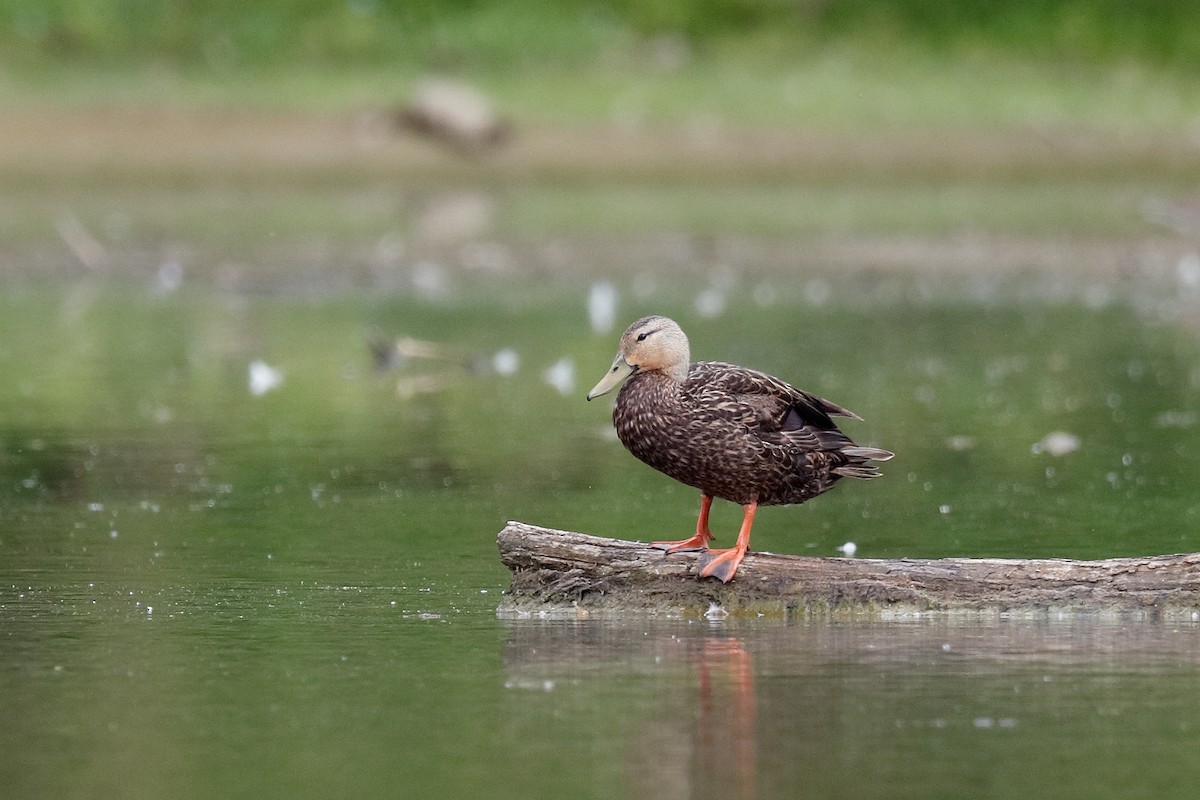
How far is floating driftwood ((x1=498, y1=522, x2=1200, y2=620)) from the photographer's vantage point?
797 cm

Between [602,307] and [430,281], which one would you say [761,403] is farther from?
[430,281]

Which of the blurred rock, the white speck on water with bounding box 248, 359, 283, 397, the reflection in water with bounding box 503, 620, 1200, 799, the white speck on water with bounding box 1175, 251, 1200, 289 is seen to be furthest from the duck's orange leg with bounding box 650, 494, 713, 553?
the blurred rock

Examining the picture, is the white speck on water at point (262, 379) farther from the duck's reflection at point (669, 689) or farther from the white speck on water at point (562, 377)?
the duck's reflection at point (669, 689)

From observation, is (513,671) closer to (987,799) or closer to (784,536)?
(987,799)

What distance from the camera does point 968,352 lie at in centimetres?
1702

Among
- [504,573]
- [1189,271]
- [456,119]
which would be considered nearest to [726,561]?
[504,573]

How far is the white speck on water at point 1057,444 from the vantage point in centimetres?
1237

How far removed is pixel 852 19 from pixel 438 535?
2591 centimetres

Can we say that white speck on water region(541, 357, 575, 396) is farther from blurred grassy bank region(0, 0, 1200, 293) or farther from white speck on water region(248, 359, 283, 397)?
blurred grassy bank region(0, 0, 1200, 293)

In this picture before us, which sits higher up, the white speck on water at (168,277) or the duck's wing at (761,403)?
the white speck on water at (168,277)

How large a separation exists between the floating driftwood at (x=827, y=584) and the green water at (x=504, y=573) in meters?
0.13

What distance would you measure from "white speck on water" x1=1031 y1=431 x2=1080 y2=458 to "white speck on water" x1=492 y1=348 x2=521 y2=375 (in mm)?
4472

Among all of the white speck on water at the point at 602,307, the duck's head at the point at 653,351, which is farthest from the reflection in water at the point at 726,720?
the white speck on water at the point at 602,307

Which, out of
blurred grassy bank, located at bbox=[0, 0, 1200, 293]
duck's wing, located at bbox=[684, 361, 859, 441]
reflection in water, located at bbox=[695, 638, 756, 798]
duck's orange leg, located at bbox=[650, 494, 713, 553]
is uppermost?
blurred grassy bank, located at bbox=[0, 0, 1200, 293]
